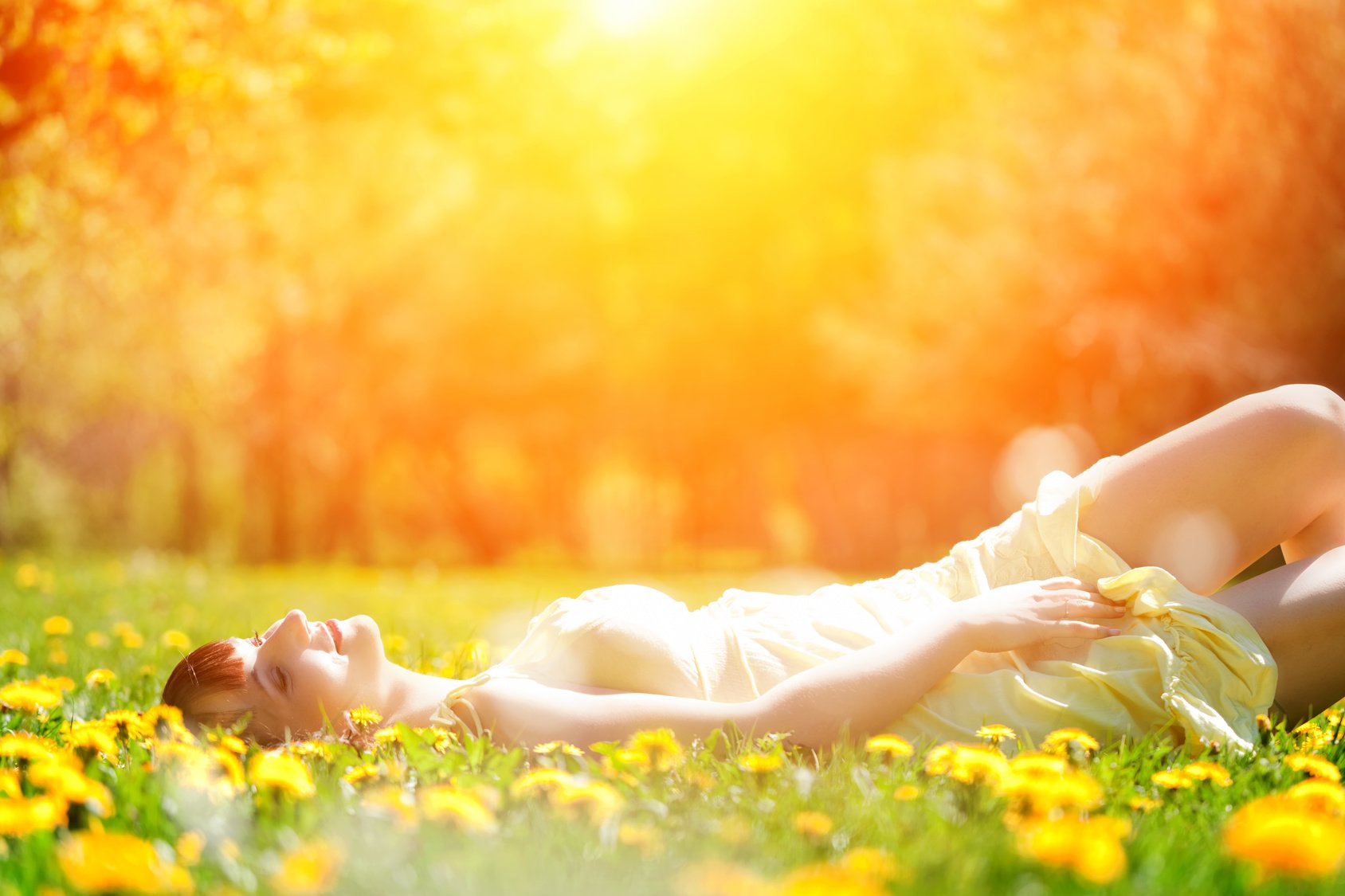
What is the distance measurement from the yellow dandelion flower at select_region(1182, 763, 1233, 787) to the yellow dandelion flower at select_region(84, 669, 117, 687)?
289cm

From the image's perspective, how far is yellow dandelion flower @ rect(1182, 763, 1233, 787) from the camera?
89.1 inches

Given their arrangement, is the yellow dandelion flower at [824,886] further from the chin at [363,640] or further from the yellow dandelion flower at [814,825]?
the chin at [363,640]

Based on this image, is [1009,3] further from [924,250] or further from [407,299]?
[407,299]

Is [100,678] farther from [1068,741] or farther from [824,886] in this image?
[824,886]

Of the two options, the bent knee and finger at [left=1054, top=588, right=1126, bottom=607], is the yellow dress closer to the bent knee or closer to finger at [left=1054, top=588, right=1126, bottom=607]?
finger at [left=1054, top=588, right=1126, bottom=607]

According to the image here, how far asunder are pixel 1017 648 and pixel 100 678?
265 cm

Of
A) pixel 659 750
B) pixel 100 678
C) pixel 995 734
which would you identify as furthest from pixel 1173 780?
pixel 100 678

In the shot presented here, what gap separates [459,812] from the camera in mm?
1746

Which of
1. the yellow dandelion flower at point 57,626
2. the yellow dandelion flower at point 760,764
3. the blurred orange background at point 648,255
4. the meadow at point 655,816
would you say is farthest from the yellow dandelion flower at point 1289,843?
the yellow dandelion flower at point 57,626

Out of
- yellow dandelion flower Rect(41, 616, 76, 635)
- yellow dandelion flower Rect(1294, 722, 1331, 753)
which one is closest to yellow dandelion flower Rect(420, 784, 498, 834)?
yellow dandelion flower Rect(1294, 722, 1331, 753)

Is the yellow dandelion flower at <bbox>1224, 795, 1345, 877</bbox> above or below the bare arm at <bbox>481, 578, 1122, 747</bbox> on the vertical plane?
above

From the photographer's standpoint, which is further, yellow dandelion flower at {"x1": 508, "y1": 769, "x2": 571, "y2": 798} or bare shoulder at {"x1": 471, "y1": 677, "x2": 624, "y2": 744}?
bare shoulder at {"x1": 471, "y1": 677, "x2": 624, "y2": 744}

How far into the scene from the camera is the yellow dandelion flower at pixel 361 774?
2285 mm

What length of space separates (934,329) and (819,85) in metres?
6.79
